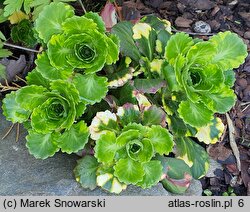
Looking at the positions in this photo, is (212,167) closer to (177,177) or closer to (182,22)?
(177,177)

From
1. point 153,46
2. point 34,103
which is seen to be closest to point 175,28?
point 153,46

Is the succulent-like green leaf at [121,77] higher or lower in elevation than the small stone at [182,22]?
higher

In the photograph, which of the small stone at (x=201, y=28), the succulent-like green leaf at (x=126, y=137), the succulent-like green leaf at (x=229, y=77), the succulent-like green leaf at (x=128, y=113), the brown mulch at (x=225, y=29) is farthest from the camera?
the small stone at (x=201, y=28)

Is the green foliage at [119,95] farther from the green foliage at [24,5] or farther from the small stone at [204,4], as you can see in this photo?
the small stone at [204,4]

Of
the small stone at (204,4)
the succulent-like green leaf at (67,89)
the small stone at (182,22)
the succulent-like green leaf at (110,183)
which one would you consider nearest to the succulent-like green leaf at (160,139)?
the succulent-like green leaf at (110,183)

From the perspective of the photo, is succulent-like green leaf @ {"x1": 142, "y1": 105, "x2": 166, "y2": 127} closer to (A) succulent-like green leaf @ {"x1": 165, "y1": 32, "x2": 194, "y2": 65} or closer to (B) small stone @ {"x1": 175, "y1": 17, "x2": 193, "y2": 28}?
(A) succulent-like green leaf @ {"x1": 165, "y1": 32, "x2": 194, "y2": 65}

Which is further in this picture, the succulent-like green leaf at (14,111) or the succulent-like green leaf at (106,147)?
the succulent-like green leaf at (14,111)

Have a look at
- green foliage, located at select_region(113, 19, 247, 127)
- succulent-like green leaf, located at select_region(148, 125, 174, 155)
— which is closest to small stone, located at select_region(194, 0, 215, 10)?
green foliage, located at select_region(113, 19, 247, 127)

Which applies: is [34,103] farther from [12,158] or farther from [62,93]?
[12,158]
